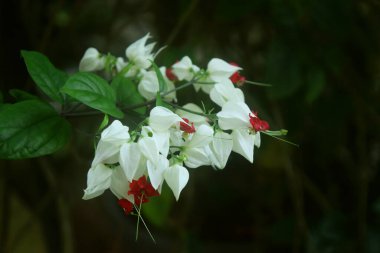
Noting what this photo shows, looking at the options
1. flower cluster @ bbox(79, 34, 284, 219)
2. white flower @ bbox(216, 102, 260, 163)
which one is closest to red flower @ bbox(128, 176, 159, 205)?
flower cluster @ bbox(79, 34, 284, 219)

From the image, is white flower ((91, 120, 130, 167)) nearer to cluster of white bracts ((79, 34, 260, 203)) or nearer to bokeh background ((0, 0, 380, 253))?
cluster of white bracts ((79, 34, 260, 203))

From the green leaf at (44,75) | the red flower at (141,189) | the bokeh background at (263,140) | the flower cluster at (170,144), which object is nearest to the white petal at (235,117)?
the flower cluster at (170,144)

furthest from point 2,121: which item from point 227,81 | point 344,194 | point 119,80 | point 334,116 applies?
point 344,194

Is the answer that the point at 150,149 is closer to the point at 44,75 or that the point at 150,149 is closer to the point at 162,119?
the point at 162,119

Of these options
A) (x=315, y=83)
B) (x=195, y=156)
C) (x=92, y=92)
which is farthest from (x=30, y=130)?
(x=315, y=83)

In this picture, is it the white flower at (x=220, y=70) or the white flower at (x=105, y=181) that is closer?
the white flower at (x=105, y=181)

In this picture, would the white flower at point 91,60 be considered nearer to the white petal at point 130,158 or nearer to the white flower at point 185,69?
the white flower at point 185,69
